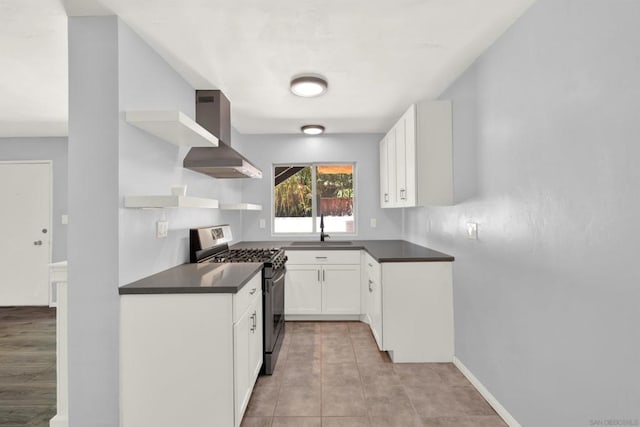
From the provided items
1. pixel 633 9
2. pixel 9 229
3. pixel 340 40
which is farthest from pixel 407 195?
pixel 9 229

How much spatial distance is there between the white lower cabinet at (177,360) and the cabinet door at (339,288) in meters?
2.03

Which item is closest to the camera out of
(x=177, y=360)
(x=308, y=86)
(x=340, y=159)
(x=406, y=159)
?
(x=177, y=360)

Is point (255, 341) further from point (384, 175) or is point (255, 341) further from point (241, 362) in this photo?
point (384, 175)

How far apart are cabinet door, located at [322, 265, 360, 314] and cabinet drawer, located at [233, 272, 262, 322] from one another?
1385mm

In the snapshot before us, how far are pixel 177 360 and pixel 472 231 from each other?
2083 mm

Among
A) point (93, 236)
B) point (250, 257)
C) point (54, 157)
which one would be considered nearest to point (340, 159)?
point (250, 257)

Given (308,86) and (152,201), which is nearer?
(152,201)

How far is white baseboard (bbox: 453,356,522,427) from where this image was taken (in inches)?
74.1

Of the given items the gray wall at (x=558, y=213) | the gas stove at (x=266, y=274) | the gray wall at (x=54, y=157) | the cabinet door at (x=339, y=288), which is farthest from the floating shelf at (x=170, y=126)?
the gray wall at (x=54, y=157)

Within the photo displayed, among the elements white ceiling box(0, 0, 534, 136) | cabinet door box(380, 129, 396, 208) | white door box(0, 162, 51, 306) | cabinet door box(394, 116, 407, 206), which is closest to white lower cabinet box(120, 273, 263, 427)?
white ceiling box(0, 0, 534, 136)

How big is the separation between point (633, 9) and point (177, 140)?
2.37 metres

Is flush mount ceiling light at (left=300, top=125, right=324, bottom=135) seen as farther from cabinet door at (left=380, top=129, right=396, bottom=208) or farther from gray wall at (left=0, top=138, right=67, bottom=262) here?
gray wall at (left=0, top=138, right=67, bottom=262)

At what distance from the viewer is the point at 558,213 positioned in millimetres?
1491

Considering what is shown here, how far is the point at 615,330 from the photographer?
1.21 m
